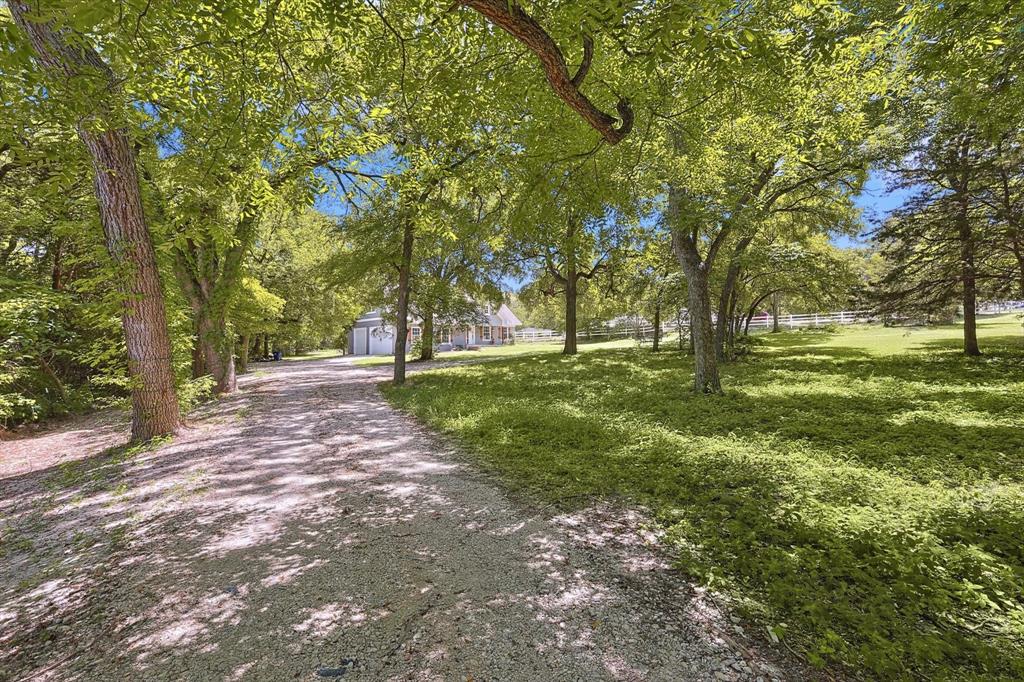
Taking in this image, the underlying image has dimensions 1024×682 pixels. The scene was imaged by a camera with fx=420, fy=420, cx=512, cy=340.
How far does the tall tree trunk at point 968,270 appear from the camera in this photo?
11.8 meters

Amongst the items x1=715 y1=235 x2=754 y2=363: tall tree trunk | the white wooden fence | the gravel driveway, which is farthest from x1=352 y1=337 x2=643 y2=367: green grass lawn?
the gravel driveway

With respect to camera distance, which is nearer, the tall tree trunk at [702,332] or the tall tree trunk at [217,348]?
the tall tree trunk at [702,332]

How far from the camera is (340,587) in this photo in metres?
2.77

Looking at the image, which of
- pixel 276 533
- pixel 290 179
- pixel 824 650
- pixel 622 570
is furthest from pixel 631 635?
pixel 290 179

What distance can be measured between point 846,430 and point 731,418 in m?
1.51

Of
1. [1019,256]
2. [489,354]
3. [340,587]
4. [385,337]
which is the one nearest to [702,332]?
[340,587]

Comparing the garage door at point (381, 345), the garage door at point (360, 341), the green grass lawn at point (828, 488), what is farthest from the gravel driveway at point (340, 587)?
the garage door at point (360, 341)

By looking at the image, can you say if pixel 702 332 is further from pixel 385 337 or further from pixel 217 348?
pixel 385 337

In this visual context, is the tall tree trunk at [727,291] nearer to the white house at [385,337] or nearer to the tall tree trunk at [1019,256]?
the tall tree trunk at [1019,256]

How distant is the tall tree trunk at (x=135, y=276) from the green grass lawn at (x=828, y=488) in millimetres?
4374

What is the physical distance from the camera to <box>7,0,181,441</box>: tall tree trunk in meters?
6.11

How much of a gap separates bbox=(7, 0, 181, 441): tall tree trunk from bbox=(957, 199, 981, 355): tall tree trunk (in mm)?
18950

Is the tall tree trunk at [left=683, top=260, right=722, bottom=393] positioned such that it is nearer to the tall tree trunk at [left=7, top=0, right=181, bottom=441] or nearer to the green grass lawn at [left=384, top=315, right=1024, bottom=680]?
the green grass lawn at [left=384, top=315, right=1024, bottom=680]

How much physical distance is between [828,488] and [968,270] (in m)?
13.7
